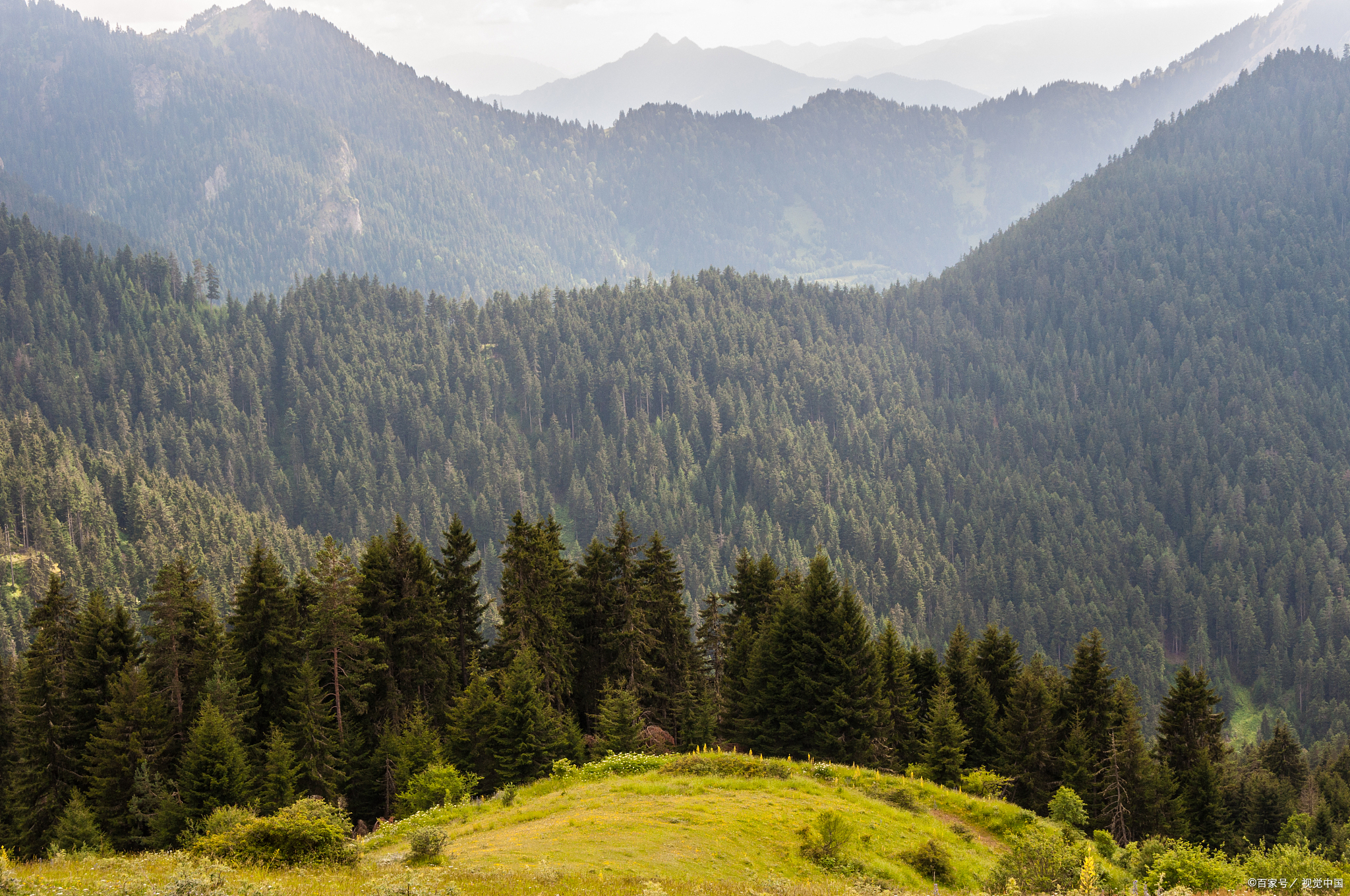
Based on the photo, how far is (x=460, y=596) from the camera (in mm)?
66875

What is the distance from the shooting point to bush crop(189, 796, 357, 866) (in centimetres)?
2723

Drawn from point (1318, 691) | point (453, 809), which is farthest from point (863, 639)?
point (1318, 691)

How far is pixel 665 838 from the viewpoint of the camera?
32281mm

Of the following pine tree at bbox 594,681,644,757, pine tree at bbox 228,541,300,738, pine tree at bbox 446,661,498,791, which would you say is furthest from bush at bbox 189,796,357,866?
pine tree at bbox 228,541,300,738

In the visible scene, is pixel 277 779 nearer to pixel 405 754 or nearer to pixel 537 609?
pixel 405 754

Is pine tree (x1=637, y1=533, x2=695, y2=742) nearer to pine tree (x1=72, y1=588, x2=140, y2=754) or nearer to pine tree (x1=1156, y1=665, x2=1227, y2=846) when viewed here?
pine tree (x1=72, y1=588, x2=140, y2=754)

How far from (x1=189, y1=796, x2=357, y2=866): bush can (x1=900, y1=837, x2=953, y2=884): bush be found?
20588 mm

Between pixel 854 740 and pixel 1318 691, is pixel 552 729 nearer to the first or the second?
pixel 854 740

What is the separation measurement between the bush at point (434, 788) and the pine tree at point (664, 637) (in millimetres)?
18214

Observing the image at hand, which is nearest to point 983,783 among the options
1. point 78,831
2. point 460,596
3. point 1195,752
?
point 1195,752

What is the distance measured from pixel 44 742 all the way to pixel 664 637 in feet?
136

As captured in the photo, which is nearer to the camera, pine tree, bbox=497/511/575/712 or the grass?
the grass

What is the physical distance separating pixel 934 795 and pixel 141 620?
625 ft

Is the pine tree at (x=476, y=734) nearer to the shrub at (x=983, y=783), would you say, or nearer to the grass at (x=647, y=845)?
the grass at (x=647, y=845)
